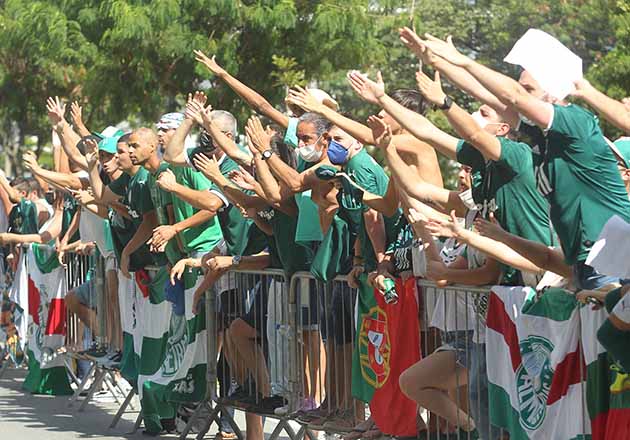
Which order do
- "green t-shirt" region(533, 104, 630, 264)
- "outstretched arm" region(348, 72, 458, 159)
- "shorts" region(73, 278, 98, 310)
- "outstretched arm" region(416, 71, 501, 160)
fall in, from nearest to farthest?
"green t-shirt" region(533, 104, 630, 264) < "outstretched arm" region(416, 71, 501, 160) < "outstretched arm" region(348, 72, 458, 159) < "shorts" region(73, 278, 98, 310)


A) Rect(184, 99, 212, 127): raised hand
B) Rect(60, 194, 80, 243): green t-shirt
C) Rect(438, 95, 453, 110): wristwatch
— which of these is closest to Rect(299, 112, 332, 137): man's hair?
Rect(184, 99, 212, 127): raised hand

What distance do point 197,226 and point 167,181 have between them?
626 millimetres

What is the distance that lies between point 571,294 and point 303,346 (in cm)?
332

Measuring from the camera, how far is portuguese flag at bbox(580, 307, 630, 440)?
19.5 ft

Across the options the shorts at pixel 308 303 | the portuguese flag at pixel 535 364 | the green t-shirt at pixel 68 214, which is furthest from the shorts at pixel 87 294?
the portuguese flag at pixel 535 364

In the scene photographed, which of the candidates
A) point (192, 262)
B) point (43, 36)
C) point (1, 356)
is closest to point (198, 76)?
point (43, 36)

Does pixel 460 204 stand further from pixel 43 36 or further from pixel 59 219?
pixel 43 36

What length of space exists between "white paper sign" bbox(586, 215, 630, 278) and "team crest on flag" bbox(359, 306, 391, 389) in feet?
7.95

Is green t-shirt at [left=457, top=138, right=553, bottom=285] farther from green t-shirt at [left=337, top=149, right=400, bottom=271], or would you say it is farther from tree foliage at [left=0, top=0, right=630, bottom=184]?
tree foliage at [left=0, top=0, right=630, bottom=184]

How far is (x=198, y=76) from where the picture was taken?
22.6m

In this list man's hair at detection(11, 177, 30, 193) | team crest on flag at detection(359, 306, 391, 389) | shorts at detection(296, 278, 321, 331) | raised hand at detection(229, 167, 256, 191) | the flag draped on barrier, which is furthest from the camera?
man's hair at detection(11, 177, 30, 193)

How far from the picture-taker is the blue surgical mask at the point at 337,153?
877 centimetres

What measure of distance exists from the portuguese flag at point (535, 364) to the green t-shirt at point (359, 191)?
1.66 metres

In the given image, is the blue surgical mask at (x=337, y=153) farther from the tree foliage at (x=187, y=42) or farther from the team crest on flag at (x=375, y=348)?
the tree foliage at (x=187, y=42)
